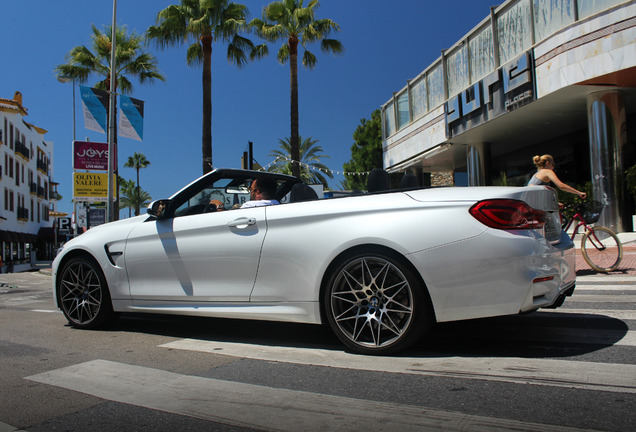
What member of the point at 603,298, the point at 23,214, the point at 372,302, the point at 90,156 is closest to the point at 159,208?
the point at 372,302

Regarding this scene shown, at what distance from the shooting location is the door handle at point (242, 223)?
408 centimetres

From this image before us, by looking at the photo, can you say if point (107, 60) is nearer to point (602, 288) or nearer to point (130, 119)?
point (130, 119)

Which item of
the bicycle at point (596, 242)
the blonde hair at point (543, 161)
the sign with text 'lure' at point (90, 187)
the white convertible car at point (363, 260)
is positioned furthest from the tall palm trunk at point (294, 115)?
the white convertible car at point (363, 260)

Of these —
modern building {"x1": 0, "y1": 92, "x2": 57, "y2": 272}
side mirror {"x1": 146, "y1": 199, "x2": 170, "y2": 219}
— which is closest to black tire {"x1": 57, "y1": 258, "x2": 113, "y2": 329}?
side mirror {"x1": 146, "y1": 199, "x2": 170, "y2": 219}

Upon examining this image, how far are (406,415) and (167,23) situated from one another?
21854 millimetres

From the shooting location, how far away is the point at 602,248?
7.52 metres

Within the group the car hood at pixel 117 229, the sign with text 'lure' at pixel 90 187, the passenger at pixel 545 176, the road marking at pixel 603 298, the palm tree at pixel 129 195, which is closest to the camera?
the car hood at pixel 117 229

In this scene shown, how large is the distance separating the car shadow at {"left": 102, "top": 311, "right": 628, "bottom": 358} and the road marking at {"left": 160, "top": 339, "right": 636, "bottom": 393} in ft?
0.47

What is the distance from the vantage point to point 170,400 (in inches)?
110

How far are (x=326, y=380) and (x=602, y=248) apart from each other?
6064mm

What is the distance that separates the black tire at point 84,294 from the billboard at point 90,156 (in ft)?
55.4

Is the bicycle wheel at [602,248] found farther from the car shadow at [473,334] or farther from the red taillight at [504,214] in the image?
the red taillight at [504,214]

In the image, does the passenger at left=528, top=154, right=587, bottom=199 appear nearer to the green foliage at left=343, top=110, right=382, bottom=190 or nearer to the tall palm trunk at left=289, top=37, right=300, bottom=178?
the tall palm trunk at left=289, top=37, right=300, bottom=178

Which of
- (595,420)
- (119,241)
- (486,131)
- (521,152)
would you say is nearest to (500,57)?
(486,131)
